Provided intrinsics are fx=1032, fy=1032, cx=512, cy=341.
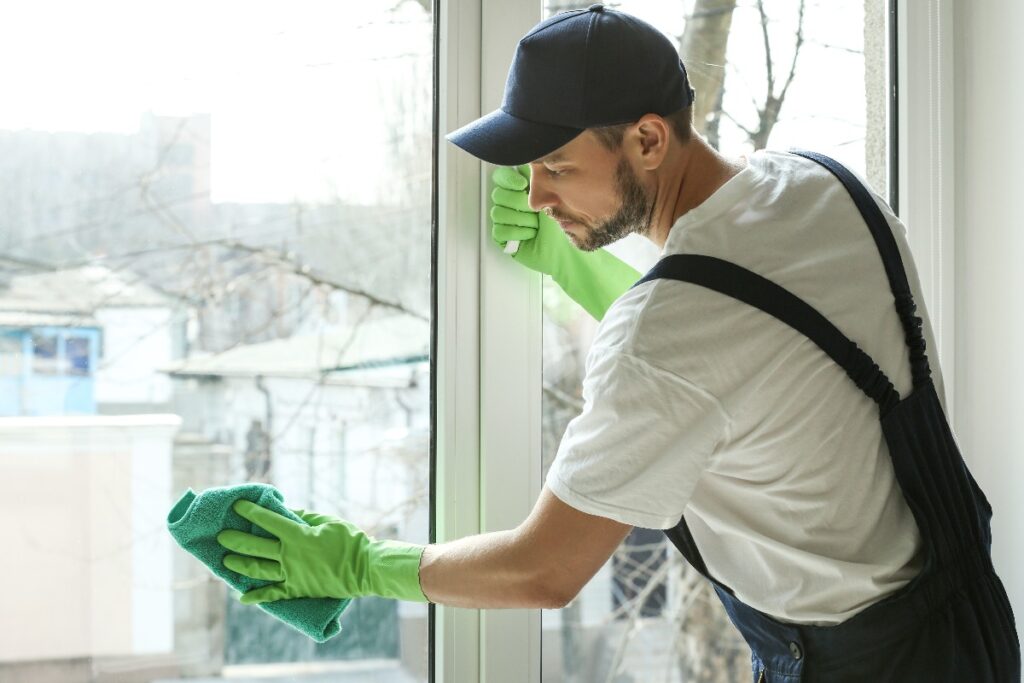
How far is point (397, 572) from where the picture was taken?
1217 millimetres

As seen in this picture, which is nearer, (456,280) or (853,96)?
(456,280)

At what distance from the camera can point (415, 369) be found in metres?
1.48

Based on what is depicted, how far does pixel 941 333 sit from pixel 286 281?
1.07m

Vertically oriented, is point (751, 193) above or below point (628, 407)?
above

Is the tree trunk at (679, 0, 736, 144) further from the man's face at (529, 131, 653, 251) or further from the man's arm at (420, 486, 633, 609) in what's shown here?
the man's arm at (420, 486, 633, 609)

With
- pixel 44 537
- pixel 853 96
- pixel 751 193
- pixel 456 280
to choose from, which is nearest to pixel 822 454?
pixel 751 193

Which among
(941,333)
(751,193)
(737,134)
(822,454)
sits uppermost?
(737,134)

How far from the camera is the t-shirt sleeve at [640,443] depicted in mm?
1046

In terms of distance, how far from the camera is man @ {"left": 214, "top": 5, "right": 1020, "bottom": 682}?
1063mm

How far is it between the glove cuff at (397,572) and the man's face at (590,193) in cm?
43

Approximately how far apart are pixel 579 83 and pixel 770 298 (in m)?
0.33

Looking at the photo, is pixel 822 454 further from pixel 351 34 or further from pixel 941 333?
pixel 351 34

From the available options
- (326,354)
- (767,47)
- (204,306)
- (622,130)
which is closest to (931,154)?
(767,47)

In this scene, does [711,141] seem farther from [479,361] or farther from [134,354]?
[134,354]
